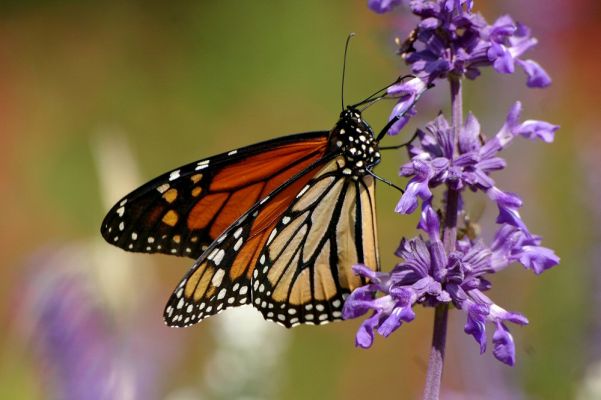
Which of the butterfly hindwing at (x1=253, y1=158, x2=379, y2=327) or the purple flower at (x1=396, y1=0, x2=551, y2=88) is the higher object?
the purple flower at (x1=396, y1=0, x2=551, y2=88)

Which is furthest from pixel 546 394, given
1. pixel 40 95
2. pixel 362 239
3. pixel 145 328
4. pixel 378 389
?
pixel 40 95

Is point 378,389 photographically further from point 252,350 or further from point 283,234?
point 283,234

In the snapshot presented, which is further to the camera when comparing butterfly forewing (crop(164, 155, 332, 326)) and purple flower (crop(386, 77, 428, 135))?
butterfly forewing (crop(164, 155, 332, 326))

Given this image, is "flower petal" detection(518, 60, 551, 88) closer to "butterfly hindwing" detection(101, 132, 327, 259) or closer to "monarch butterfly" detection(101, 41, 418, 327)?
"monarch butterfly" detection(101, 41, 418, 327)

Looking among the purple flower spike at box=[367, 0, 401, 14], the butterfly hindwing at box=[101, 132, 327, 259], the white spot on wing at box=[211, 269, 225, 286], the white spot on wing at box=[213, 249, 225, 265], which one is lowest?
the white spot on wing at box=[211, 269, 225, 286]

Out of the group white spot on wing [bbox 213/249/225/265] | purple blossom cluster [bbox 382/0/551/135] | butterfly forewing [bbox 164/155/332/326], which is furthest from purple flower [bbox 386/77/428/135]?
white spot on wing [bbox 213/249/225/265]

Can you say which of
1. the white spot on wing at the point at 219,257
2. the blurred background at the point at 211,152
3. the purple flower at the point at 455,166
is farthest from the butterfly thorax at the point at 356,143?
the purple flower at the point at 455,166
